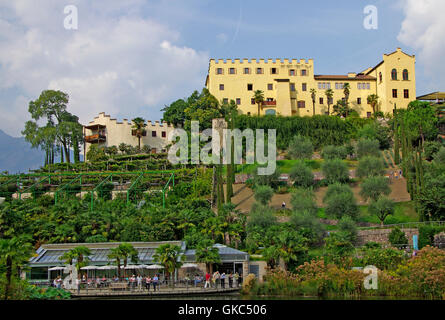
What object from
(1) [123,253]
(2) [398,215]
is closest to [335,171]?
(2) [398,215]

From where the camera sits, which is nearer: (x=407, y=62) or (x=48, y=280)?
(x=48, y=280)

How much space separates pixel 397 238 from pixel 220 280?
13.2 meters

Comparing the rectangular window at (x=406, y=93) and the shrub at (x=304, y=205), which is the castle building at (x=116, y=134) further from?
the rectangular window at (x=406, y=93)

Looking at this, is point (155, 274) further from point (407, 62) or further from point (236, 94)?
point (407, 62)

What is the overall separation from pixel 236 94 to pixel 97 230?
4127 cm

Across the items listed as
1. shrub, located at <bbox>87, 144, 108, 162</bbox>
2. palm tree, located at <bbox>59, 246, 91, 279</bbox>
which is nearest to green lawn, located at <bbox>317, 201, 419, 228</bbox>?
palm tree, located at <bbox>59, 246, 91, 279</bbox>

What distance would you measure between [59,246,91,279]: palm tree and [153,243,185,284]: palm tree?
3749 millimetres

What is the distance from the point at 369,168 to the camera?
1940 inches

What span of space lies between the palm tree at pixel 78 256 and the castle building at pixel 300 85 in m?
43.8

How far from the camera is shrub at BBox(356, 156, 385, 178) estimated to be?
49.2m

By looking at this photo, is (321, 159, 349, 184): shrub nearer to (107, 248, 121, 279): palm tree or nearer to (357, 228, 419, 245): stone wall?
(357, 228, 419, 245): stone wall

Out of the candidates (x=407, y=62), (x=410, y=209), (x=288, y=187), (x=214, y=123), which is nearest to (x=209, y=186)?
(x=288, y=187)

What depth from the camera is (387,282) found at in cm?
2484

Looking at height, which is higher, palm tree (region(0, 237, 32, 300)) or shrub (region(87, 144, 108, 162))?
shrub (region(87, 144, 108, 162))
